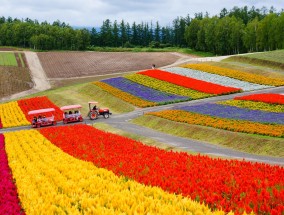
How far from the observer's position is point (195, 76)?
58250 mm

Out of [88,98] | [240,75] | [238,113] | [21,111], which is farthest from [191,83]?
[21,111]

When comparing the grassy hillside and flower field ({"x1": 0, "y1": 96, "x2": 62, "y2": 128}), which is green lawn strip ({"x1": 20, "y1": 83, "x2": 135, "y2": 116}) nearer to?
flower field ({"x1": 0, "y1": 96, "x2": 62, "y2": 128})

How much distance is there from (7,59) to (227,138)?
3763 inches

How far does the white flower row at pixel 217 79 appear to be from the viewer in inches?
1913

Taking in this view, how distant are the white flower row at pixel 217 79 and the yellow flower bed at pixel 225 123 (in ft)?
50.0

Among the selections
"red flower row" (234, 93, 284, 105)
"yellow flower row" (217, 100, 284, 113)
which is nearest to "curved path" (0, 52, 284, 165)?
"yellow flower row" (217, 100, 284, 113)

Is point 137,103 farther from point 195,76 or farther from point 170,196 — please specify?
point 170,196

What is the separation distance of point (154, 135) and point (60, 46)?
434ft

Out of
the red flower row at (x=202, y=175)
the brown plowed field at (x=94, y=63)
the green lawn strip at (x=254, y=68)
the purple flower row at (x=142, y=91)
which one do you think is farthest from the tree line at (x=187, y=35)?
the red flower row at (x=202, y=175)

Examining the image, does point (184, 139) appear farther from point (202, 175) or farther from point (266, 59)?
point (266, 59)

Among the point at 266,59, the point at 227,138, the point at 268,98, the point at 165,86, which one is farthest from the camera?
the point at 266,59

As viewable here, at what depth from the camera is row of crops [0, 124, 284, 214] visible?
10.4m

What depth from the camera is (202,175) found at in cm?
1388

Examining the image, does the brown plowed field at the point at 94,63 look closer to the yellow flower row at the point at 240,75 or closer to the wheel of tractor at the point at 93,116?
the yellow flower row at the point at 240,75
